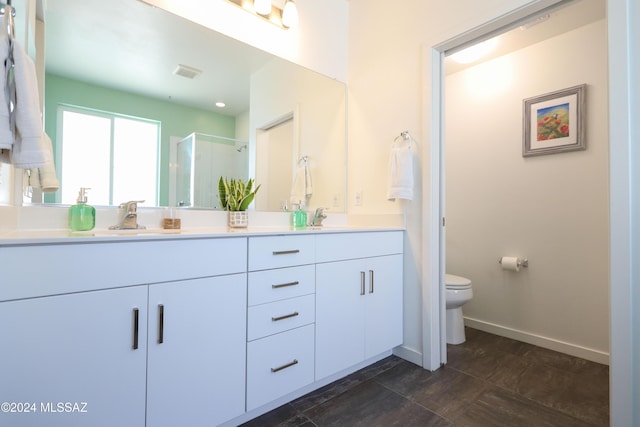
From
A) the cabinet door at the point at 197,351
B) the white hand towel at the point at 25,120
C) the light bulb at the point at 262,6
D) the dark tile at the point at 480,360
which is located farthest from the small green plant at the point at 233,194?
the dark tile at the point at 480,360

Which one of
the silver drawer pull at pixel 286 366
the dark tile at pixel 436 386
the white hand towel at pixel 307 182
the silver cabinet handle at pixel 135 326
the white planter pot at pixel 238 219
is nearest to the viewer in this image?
the silver cabinet handle at pixel 135 326

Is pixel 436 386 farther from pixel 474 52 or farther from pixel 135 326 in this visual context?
pixel 474 52

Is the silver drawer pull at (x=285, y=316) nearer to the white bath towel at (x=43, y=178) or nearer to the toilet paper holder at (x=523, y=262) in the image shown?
the white bath towel at (x=43, y=178)

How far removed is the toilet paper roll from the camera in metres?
2.25

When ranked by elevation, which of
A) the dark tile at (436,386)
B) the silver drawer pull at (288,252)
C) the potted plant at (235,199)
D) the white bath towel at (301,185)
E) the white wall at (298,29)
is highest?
the white wall at (298,29)

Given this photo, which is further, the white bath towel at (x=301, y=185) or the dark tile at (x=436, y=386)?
the white bath towel at (x=301, y=185)

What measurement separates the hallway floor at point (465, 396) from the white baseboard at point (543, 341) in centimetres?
7

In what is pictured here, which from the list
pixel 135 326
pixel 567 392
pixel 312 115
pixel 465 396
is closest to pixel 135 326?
pixel 135 326

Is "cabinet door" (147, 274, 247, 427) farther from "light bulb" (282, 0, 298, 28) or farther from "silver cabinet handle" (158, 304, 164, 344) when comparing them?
"light bulb" (282, 0, 298, 28)

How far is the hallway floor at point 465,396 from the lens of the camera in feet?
4.41

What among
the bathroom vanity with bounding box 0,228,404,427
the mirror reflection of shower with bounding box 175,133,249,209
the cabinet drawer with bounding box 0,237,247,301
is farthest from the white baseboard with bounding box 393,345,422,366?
the mirror reflection of shower with bounding box 175,133,249,209

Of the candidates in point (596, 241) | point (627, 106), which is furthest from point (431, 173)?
point (596, 241)

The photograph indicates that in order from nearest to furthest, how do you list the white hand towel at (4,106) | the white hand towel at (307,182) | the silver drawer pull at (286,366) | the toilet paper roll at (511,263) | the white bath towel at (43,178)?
1. the white hand towel at (4,106)
2. the white bath towel at (43,178)
3. the silver drawer pull at (286,366)
4. the white hand towel at (307,182)
5. the toilet paper roll at (511,263)

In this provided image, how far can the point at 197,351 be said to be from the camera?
1.10m
